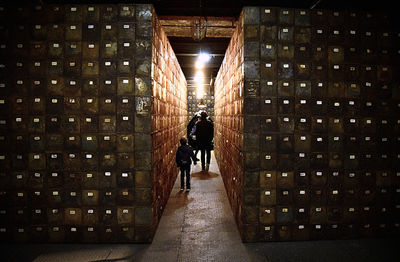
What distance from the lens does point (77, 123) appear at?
3648 mm

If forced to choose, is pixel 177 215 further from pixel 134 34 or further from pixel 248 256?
pixel 134 34

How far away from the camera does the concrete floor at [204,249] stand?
3.28m

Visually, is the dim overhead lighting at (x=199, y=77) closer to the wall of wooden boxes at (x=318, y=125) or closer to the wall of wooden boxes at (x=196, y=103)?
the wall of wooden boxes at (x=196, y=103)

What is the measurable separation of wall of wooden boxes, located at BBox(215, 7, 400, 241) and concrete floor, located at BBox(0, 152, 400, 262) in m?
0.23

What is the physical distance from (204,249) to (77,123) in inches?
105

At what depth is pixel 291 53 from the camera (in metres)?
3.68

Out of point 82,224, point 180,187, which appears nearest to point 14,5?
point 82,224

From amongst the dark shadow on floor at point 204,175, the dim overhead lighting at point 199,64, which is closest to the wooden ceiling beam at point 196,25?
the dim overhead lighting at point 199,64

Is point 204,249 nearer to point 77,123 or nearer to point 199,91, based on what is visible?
point 77,123

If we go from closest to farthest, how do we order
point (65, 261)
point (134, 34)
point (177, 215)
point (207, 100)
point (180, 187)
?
point (65, 261), point (134, 34), point (177, 215), point (180, 187), point (207, 100)

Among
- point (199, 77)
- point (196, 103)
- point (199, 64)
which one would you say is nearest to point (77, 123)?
point (199, 64)

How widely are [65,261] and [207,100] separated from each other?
11844mm

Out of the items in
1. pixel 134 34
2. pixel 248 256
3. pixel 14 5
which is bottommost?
pixel 248 256

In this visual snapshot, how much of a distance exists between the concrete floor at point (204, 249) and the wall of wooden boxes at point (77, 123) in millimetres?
219
